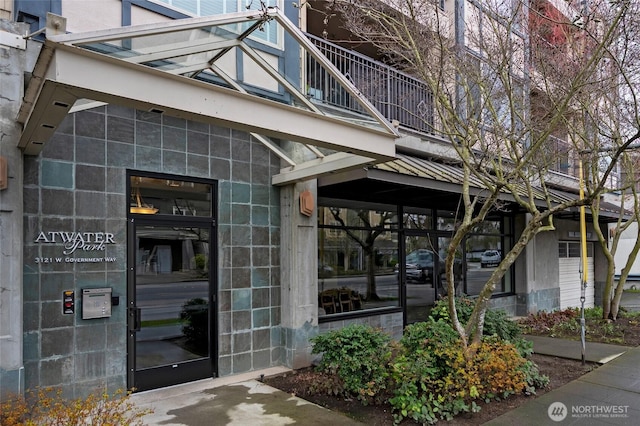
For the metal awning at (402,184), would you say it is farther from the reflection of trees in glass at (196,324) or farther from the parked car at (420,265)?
the reflection of trees in glass at (196,324)

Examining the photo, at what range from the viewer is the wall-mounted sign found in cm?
537

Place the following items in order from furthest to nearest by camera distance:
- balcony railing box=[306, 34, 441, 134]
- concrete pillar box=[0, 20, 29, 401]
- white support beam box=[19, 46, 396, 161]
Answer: balcony railing box=[306, 34, 441, 134] → concrete pillar box=[0, 20, 29, 401] → white support beam box=[19, 46, 396, 161]

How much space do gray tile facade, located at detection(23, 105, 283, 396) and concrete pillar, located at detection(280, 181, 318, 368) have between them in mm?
162

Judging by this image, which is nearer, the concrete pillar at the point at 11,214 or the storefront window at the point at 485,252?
the concrete pillar at the point at 11,214

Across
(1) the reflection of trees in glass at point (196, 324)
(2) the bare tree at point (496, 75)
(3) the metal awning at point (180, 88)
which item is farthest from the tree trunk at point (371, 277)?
(1) the reflection of trees in glass at point (196, 324)

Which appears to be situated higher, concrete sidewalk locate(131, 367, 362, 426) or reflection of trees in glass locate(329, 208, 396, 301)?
reflection of trees in glass locate(329, 208, 396, 301)

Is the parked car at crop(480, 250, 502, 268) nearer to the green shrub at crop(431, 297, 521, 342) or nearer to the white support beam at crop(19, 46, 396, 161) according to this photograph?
the green shrub at crop(431, 297, 521, 342)

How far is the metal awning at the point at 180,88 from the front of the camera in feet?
11.4

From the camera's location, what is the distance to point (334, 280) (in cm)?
879

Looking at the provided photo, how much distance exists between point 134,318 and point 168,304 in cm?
56

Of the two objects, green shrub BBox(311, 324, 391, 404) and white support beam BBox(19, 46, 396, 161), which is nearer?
white support beam BBox(19, 46, 396, 161)

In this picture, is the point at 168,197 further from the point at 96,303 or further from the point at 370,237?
the point at 370,237
